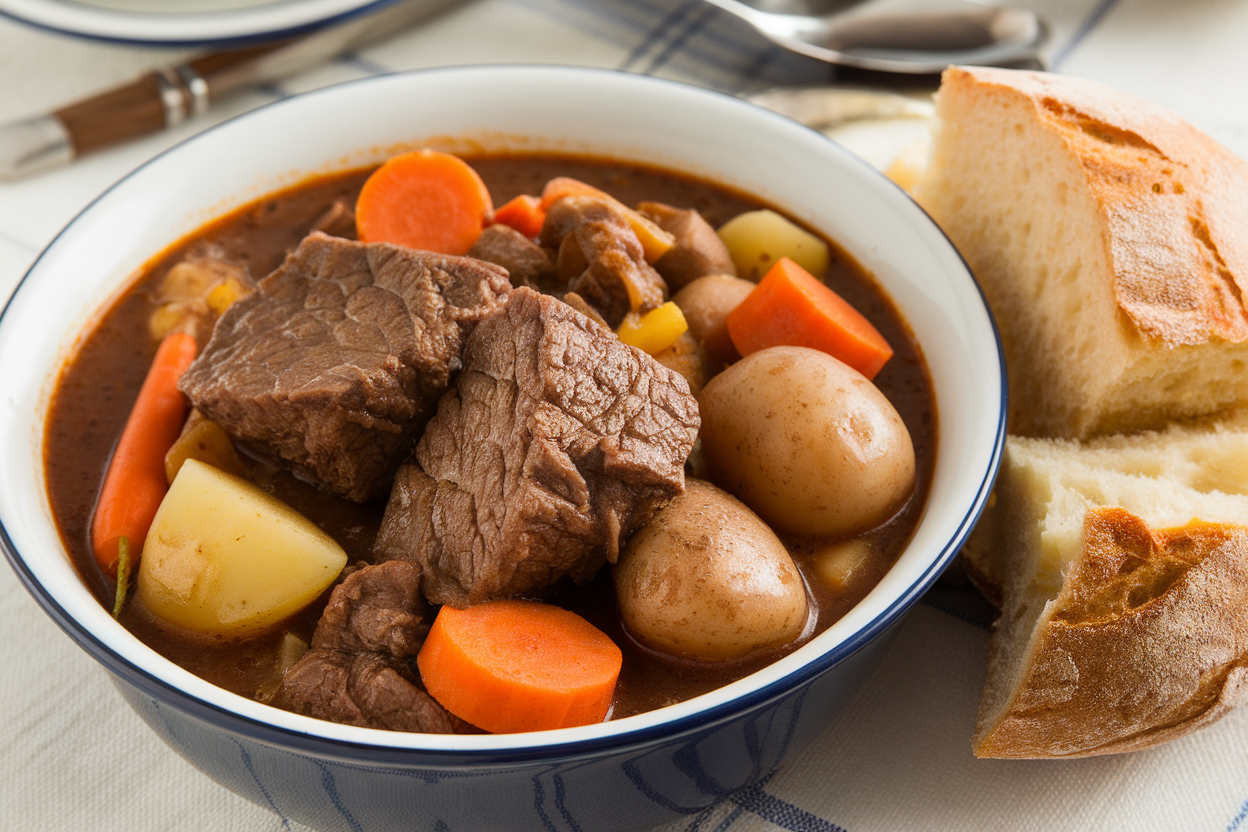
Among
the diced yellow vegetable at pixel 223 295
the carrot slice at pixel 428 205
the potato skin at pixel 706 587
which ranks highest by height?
the carrot slice at pixel 428 205

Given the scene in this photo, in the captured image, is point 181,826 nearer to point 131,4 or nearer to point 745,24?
point 131,4

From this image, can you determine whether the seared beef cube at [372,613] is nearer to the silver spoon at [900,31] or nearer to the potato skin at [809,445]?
the potato skin at [809,445]

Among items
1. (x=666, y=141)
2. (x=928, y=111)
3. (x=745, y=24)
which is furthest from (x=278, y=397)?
(x=745, y=24)

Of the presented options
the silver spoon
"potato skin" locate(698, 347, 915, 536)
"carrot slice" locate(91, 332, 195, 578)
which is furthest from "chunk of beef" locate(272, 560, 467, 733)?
the silver spoon

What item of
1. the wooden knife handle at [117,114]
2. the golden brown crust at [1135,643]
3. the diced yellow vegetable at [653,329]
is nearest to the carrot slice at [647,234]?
the diced yellow vegetable at [653,329]

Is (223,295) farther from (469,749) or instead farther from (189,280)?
(469,749)

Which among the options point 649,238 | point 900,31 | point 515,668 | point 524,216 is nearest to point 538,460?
point 515,668
